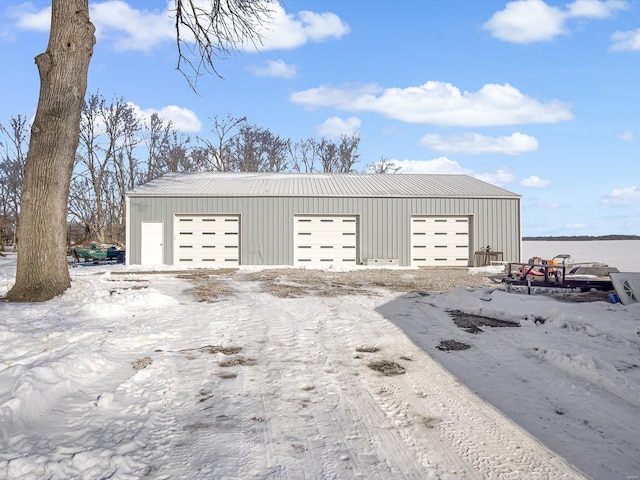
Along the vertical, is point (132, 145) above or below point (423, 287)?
above

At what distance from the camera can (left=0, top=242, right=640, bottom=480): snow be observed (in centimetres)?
237

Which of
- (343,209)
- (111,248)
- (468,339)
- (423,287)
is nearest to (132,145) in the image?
(111,248)

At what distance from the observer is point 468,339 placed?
5227 millimetres

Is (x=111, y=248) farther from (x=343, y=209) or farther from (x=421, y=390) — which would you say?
(x=421, y=390)

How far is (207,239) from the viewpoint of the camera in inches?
710

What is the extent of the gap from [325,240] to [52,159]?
39.9 ft

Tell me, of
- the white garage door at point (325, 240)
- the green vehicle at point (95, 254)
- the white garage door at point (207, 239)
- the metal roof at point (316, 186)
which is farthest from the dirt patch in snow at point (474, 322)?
the green vehicle at point (95, 254)

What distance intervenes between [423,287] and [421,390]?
7147 millimetres

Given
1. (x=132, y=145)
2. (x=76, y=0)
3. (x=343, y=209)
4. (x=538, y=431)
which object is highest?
(x=132, y=145)

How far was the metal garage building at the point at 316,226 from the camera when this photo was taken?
17859 millimetres

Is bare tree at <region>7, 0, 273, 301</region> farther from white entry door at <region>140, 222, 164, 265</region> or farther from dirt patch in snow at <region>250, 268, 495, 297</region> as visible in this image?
white entry door at <region>140, 222, 164, 265</region>

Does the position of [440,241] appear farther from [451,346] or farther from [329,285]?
[451,346]

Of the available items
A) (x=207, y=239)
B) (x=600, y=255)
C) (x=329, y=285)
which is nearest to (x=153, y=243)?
(x=207, y=239)

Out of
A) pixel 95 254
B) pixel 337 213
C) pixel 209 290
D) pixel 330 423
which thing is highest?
pixel 337 213
